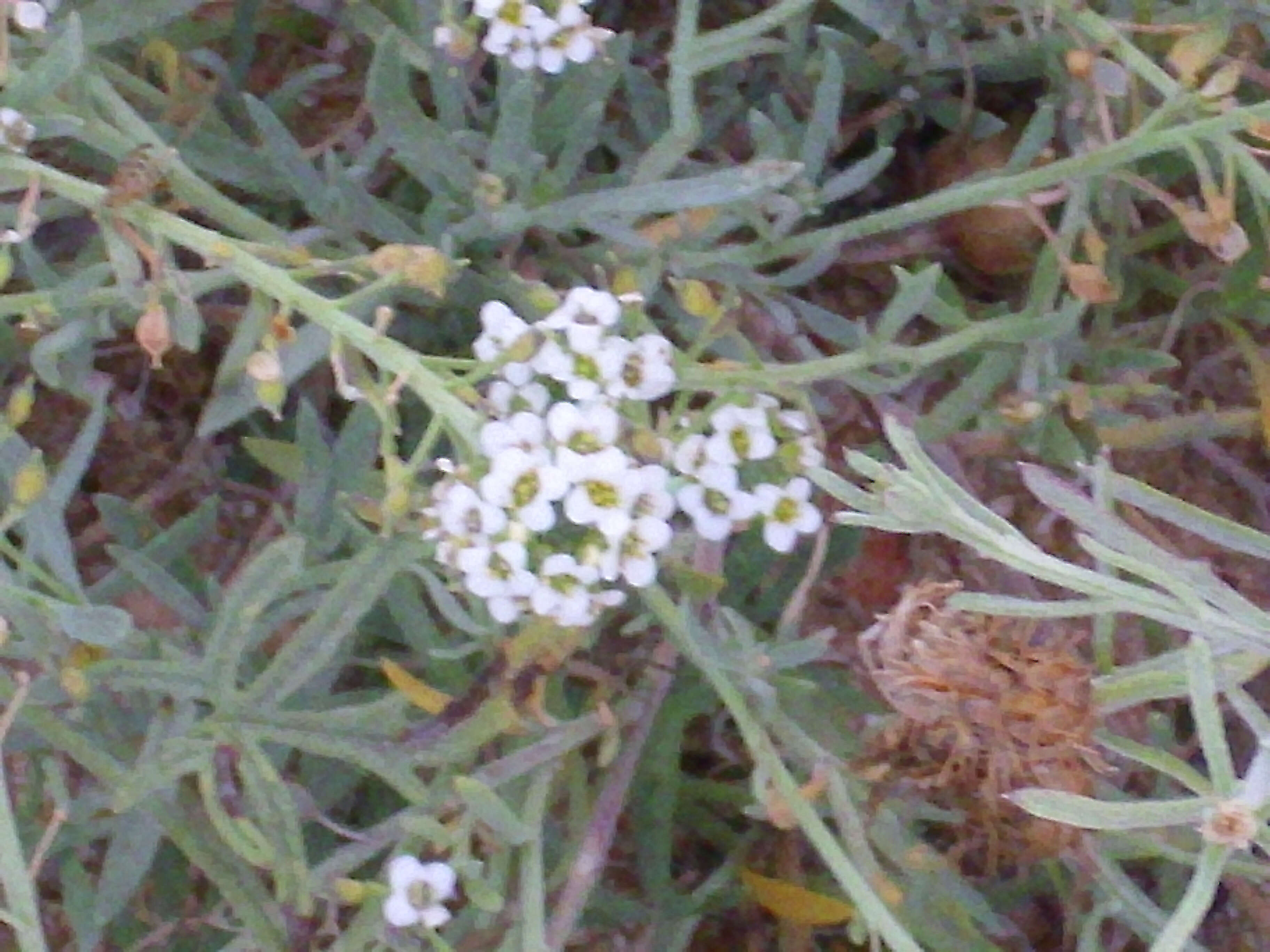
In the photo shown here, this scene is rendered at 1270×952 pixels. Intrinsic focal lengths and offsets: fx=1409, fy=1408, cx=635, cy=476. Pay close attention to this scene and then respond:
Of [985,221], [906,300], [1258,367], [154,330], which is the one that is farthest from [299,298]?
[1258,367]

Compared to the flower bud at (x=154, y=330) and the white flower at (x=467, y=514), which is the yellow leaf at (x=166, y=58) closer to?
the flower bud at (x=154, y=330)

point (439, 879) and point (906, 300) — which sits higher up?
point (906, 300)

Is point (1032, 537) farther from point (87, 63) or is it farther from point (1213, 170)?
point (87, 63)

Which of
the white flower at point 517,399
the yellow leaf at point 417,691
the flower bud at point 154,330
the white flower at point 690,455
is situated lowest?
the yellow leaf at point 417,691

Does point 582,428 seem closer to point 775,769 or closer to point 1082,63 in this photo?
point 775,769

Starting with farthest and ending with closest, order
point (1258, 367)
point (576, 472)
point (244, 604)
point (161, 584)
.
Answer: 1. point (1258, 367)
2. point (161, 584)
3. point (244, 604)
4. point (576, 472)

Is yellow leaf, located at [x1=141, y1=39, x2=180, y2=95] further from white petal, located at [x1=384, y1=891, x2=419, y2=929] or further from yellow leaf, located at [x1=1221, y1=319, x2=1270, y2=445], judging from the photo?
yellow leaf, located at [x1=1221, y1=319, x2=1270, y2=445]

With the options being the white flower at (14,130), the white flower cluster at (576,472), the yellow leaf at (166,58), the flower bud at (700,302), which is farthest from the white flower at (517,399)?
the yellow leaf at (166,58)
